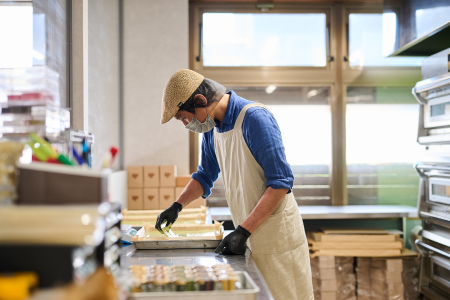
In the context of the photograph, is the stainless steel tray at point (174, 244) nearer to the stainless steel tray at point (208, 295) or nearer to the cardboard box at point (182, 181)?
the stainless steel tray at point (208, 295)

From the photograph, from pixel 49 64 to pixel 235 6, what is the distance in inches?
90.0

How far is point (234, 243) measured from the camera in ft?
4.81

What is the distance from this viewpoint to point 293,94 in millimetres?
3674

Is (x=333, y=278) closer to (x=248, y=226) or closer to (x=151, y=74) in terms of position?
(x=248, y=226)

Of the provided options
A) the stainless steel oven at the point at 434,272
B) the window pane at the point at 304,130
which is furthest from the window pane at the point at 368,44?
the stainless steel oven at the point at 434,272

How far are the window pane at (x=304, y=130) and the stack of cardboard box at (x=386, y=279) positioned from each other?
30.7 inches

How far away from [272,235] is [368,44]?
2764mm

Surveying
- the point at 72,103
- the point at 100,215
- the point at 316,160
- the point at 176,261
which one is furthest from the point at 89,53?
the point at 316,160

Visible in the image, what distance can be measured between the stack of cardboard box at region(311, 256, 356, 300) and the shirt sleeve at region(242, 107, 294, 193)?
1691 millimetres

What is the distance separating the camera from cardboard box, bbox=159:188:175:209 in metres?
3.08

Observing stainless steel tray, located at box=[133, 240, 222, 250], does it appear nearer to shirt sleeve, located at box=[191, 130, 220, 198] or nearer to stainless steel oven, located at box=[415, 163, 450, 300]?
shirt sleeve, located at box=[191, 130, 220, 198]

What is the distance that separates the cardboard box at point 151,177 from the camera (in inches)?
123

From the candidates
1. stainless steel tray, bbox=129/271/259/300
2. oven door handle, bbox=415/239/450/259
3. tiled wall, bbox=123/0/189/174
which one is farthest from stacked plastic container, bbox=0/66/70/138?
oven door handle, bbox=415/239/450/259

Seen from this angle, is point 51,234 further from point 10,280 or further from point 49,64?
point 49,64
